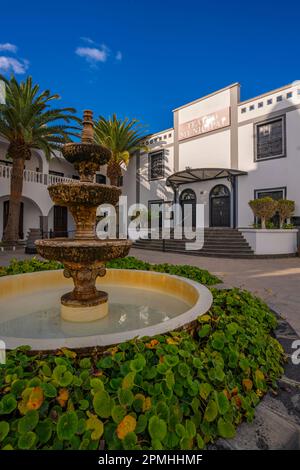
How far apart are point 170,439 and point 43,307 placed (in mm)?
3141

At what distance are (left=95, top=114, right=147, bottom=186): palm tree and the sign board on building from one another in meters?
3.75

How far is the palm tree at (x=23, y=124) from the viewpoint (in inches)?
503

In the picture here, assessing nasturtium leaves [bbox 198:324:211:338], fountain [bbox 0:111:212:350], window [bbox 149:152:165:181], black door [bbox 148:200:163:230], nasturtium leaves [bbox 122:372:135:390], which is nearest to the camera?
nasturtium leaves [bbox 122:372:135:390]

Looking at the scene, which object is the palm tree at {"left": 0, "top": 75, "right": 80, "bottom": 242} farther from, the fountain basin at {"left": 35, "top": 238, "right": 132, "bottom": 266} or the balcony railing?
the fountain basin at {"left": 35, "top": 238, "right": 132, "bottom": 266}

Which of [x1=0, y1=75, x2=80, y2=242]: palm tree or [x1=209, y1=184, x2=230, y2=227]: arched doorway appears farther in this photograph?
[x1=209, y1=184, x2=230, y2=227]: arched doorway

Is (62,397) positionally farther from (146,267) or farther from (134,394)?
(146,267)

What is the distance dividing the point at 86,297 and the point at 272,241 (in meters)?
10.8

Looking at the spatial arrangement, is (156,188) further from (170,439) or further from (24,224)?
(170,439)

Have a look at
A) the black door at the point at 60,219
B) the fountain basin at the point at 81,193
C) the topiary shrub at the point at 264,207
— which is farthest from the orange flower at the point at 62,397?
the black door at the point at 60,219

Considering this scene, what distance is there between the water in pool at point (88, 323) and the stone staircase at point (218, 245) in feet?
26.3

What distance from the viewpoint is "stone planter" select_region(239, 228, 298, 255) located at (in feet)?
37.8

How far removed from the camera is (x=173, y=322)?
7.65ft

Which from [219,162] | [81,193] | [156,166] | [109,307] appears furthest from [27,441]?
[156,166]

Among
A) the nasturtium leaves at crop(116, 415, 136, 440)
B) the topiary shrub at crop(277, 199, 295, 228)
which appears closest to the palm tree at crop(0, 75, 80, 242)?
the topiary shrub at crop(277, 199, 295, 228)
